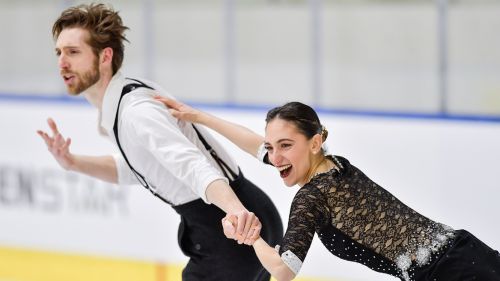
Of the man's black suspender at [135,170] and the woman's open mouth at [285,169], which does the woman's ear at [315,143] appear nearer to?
the woman's open mouth at [285,169]

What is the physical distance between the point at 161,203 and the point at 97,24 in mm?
2198

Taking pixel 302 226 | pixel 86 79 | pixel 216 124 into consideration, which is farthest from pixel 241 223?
pixel 86 79

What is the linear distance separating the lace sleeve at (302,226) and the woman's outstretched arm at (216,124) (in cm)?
65

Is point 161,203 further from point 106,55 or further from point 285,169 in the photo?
point 285,169

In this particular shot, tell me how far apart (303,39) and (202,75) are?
27.4 inches

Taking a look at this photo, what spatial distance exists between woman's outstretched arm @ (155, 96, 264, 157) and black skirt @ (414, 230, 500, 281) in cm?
81

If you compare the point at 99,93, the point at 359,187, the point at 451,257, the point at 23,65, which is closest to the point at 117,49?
the point at 99,93

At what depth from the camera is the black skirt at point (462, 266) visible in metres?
2.81

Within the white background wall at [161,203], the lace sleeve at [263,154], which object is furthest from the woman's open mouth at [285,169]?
the white background wall at [161,203]

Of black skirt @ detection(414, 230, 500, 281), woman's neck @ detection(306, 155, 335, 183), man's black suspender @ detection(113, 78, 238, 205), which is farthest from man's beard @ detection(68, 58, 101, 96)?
black skirt @ detection(414, 230, 500, 281)

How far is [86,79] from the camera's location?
3477 mm

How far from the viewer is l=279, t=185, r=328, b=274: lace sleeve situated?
275 centimetres

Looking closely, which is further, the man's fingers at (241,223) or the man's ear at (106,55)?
the man's ear at (106,55)

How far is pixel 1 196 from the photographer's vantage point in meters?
6.15
